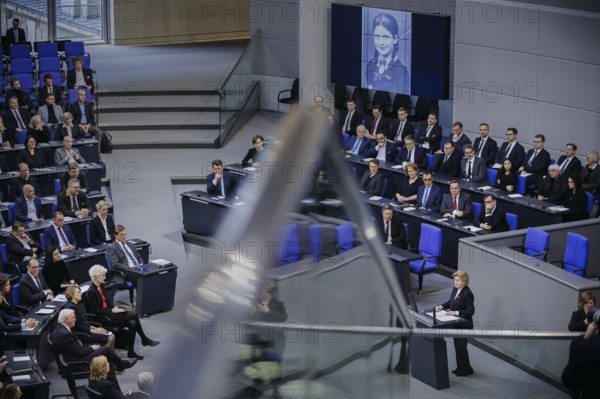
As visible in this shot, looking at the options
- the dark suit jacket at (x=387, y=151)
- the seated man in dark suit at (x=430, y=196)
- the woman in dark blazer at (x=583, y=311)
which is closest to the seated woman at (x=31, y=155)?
the dark suit jacket at (x=387, y=151)

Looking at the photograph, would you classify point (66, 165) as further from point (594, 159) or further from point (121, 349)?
point (594, 159)

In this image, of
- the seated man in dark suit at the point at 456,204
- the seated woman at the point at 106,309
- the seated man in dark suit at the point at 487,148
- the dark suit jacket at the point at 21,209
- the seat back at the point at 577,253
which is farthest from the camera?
the seated man in dark suit at the point at 487,148

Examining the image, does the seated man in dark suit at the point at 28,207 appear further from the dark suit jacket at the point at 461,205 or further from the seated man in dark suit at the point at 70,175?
the dark suit jacket at the point at 461,205

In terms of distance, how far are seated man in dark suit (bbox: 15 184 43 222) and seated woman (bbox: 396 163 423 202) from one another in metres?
5.20

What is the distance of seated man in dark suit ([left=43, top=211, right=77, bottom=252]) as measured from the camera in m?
12.5

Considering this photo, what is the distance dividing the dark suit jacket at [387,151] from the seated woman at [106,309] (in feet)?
21.1

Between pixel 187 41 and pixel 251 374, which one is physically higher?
pixel 187 41

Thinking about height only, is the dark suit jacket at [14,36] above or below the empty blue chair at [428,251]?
above

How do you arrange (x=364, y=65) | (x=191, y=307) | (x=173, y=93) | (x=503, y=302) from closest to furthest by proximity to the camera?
(x=191, y=307) < (x=503, y=302) < (x=364, y=65) < (x=173, y=93)

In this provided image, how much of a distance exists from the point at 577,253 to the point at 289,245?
31.1ft

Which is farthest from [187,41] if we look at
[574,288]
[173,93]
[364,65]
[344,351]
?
[344,351]

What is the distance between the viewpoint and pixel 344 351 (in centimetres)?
309

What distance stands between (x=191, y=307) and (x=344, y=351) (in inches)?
42.1

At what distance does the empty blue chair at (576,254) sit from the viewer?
440 inches
